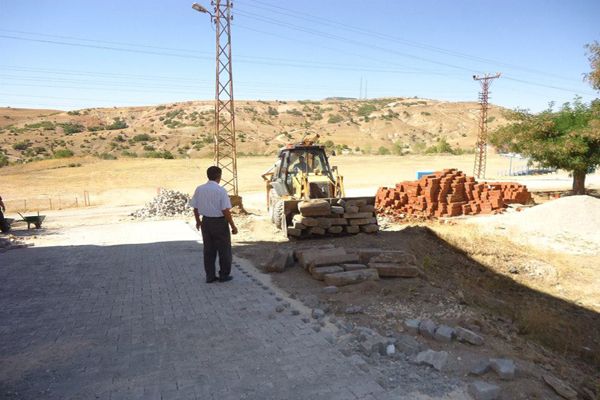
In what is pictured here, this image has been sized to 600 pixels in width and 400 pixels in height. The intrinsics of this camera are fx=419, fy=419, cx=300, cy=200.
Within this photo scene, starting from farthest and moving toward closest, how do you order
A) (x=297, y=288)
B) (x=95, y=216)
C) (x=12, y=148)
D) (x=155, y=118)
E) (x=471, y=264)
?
(x=155, y=118) < (x=12, y=148) < (x=95, y=216) < (x=471, y=264) < (x=297, y=288)

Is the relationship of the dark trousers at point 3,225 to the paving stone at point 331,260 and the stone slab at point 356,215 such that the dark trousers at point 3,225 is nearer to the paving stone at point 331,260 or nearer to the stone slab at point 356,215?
the stone slab at point 356,215

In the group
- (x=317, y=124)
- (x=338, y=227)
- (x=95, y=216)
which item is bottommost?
(x=95, y=216)

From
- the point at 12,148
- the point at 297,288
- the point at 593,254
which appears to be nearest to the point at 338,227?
the point at 297,288

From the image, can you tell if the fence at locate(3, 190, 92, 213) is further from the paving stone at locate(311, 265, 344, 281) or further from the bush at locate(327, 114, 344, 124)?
the bush at locate(327, 114, 344, 124)

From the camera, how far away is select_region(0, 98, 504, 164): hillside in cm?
5703

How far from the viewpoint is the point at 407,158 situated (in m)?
46.7

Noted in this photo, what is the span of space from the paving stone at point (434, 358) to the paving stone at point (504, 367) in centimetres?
43

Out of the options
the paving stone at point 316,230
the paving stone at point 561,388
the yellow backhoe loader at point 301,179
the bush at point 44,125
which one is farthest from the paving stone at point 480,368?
the bush at point 44,125

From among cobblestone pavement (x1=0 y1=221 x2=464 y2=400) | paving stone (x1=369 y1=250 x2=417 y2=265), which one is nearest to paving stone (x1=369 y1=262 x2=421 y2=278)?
paving stone (x1=369 y1=250 x2=417 y2=265)

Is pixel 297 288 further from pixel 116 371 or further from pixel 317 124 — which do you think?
pixel 317 124

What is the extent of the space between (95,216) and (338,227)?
13.8m

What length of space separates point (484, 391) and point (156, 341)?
3.39m

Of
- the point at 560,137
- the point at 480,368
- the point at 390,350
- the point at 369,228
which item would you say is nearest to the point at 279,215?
the point at 369,228

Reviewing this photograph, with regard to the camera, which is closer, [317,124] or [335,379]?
[335,379]
